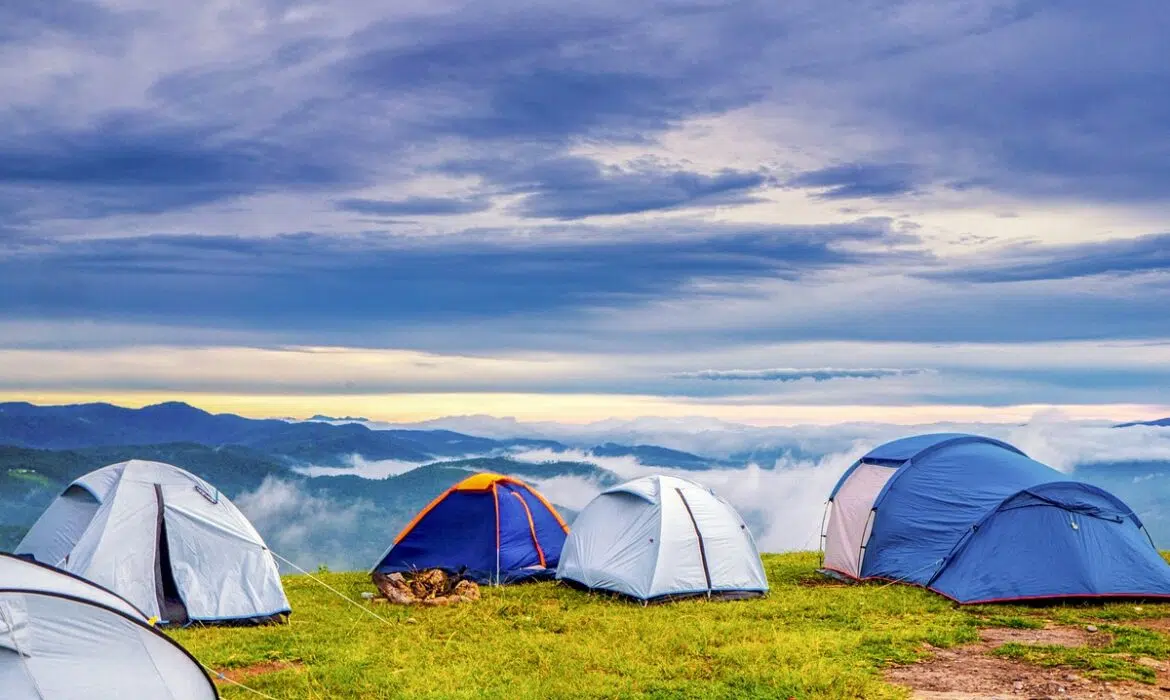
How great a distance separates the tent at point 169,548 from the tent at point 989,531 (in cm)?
1114

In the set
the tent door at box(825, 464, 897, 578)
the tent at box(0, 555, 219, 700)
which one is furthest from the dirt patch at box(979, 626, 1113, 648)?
the tent at box(0, 555, 219, 700)

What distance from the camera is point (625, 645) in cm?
1441

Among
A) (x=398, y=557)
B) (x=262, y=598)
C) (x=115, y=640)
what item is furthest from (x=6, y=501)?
(x=115, y=640)

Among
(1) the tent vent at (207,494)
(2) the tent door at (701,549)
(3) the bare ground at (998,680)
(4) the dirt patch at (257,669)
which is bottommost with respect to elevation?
(3) the bare ground at (998,680)

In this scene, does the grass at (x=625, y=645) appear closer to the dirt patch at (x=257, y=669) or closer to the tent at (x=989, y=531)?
the dirt patch at (x=257, y=669)

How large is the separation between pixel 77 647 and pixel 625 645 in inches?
280

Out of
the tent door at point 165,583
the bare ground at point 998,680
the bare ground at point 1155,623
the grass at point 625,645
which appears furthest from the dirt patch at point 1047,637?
the tent door at point 165,583

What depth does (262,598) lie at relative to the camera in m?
16.2

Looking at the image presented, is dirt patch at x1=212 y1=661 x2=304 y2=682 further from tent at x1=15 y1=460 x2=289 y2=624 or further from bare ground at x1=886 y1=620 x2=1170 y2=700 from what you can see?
bare ground at x1=886 y1=620 x2=1170 y2=700

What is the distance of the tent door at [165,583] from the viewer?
1560cm

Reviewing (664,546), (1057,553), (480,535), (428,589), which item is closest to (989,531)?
(1057,553)

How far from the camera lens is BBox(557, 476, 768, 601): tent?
17875 mm

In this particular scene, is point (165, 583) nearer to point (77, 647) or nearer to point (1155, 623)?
point (77, 647)

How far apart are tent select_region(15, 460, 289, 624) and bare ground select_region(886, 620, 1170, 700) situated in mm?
9481
